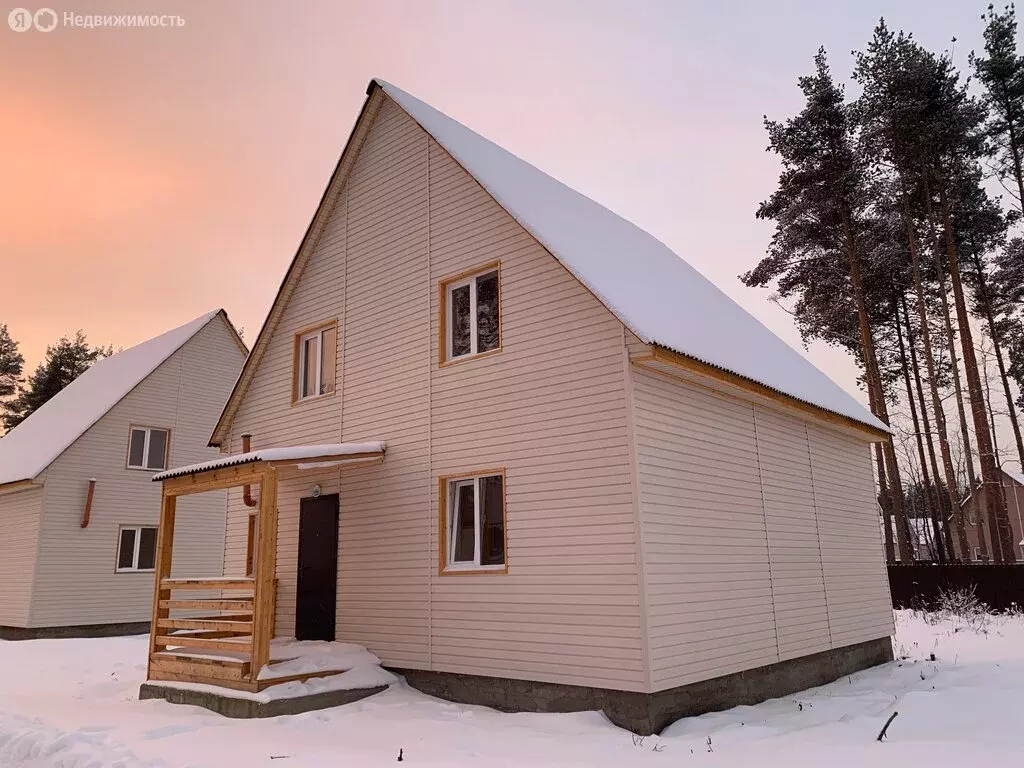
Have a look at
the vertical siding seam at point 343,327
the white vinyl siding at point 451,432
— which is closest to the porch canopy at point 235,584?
the vertical siding seam at point 343,327

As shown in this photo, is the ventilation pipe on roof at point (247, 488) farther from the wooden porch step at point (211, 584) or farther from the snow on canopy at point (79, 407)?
the snow on canopy at point (79, 407)

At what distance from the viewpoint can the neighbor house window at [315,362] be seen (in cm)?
1243

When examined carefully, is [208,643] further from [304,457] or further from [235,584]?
[304,457]

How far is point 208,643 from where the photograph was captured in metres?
9.76

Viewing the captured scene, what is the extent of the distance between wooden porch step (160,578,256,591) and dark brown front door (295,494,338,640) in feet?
6.03

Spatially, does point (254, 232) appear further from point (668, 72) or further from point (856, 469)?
point (856, 469)

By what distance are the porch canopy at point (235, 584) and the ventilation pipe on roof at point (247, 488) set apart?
3.74 feet

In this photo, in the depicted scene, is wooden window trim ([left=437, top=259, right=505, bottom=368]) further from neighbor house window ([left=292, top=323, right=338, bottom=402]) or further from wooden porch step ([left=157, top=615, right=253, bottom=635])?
wooden porch step ([left=157, top=615, right=253, bottom=635])

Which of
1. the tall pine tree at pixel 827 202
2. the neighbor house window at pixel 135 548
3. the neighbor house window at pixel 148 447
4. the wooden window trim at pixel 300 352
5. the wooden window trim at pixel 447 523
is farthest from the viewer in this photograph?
the tall pine tree at pixel 827 202

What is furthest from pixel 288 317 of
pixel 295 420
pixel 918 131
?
pixel 918 131

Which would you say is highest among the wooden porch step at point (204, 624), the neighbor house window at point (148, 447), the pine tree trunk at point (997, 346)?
the pine tree trunk at point (997, 346)

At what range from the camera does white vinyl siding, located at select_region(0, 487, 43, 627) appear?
1856 centimetres

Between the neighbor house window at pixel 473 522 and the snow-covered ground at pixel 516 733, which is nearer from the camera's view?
the snow-covered ground at pixel 516 733

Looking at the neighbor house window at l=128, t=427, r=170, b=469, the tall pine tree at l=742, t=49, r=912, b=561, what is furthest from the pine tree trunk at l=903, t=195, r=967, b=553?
the neighbor house window at l=128, t=427, r=170, b=469
